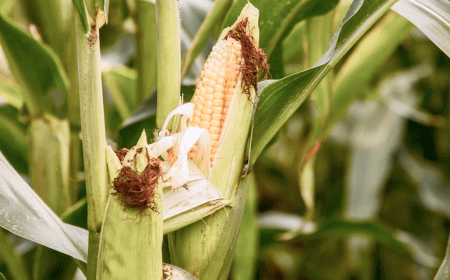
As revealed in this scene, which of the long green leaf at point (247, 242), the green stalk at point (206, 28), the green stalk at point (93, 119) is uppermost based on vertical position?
the green stalk at point (206, 28)

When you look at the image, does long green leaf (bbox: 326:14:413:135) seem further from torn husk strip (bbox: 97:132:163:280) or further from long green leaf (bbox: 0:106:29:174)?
long green leaf (bbox: 0:106:29:174)

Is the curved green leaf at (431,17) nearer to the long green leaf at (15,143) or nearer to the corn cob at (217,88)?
the corn cob at (217,88)

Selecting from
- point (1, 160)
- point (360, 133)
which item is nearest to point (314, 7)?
point (1, 160)

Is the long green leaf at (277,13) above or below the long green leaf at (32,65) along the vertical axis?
above

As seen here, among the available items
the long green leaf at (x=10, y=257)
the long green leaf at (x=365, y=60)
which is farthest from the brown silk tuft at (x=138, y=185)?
the long green leaf at (x=365, y=60)

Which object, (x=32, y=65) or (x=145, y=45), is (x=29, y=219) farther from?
(x=145, y=45)

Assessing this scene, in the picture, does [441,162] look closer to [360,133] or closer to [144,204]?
[360,133]

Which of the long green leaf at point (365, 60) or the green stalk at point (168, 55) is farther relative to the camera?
the long green leaf at point (365, 60)

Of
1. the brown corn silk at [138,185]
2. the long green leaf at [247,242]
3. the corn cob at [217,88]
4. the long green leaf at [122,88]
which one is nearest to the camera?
the brown corn silk at [138,185]
